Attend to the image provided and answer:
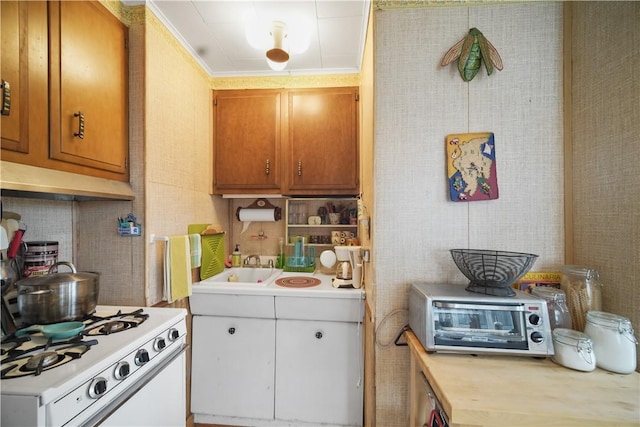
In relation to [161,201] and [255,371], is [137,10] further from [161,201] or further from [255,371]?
[255,371]

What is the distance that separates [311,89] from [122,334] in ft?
6.19

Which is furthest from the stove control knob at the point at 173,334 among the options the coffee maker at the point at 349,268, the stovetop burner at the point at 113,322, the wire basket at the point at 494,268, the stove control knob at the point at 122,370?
the wire basket at the point at 494,268

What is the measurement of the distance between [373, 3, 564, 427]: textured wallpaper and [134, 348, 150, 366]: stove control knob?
977mm

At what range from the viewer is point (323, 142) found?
6.58 feet

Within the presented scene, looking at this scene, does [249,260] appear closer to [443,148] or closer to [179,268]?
[179,268]

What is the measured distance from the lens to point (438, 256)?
123 centimetres

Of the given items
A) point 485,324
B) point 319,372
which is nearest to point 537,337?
point 485,324

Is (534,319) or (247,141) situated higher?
(247,141)

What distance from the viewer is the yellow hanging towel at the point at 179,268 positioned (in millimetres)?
1477

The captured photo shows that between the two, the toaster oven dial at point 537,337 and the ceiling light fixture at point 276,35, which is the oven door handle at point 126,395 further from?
the ceiling light fixture at point 276,35

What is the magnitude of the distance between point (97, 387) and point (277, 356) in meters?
1.03

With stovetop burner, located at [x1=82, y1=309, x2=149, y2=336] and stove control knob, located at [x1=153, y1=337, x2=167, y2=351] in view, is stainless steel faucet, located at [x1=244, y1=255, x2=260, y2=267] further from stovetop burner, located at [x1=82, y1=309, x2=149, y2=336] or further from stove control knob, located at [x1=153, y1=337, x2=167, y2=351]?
stove control knob, located at [x1=153, y1=337, x2=167, y2=351]

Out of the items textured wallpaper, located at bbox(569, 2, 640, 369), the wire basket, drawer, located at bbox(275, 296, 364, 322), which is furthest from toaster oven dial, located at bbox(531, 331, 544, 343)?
drawer, located at bbox(275, 296, 364, 322)

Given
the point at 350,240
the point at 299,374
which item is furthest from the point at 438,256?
the point at 299,374
